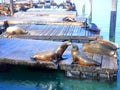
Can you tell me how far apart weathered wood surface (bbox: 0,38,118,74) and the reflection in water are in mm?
444

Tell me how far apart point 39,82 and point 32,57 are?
0.79 metres

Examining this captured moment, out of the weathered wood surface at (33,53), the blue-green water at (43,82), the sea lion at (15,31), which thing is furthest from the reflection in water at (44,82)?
the sea lion at (15,31)

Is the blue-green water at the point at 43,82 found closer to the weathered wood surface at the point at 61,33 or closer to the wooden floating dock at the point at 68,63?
the wooden floating dock at the point at 68,63

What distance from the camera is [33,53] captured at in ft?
32.3

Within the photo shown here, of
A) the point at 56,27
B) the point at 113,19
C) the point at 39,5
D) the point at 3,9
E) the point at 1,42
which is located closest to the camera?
the point at 1,42

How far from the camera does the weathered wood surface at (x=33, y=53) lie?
8805 mm

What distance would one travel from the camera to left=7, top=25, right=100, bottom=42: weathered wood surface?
12.4m

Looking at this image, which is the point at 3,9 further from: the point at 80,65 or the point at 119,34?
the point at 80,65

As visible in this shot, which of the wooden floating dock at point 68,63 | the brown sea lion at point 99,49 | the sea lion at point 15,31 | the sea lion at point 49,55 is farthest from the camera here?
the sea lion at point 15,31

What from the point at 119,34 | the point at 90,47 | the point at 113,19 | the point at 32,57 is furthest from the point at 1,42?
the point at 119,34

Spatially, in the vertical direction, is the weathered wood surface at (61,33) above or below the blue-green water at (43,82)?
above

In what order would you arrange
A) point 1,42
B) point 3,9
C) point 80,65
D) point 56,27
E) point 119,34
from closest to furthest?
point 80,65
point 1,42
point 56,27
point 119,34
point 3,9

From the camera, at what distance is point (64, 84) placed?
29.7 feet

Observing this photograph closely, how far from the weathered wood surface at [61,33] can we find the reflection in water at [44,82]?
284 centimetres
